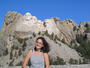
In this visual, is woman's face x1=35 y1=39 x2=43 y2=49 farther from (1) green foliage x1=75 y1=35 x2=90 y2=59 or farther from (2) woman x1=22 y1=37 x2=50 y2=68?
(1) green foliage x1=75 y1=35 x2=90 y2=59

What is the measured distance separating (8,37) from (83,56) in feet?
41.3

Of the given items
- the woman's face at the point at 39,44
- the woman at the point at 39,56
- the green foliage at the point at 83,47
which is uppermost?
the green foliage at the point at 83,47

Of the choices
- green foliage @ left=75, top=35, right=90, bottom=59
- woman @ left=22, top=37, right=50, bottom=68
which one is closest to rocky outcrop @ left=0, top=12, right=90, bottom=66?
green foliage @ left=75, top=35, right=90, bottom=59

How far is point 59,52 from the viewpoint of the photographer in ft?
149

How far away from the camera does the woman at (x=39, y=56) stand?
5672 millimetres

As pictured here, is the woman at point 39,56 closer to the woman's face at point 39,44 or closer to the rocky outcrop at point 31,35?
the woman's face at point 39,44

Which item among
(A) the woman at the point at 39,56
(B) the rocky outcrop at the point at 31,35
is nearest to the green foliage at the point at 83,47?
(B) the rocky outcrop at the point at 31,35

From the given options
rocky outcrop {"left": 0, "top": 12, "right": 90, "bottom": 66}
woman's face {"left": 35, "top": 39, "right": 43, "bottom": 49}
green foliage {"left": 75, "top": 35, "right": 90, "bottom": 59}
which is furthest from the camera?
green foliage {"left": 75, "top": 35, "right": 90, "bottom": 59}

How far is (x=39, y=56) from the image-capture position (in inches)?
227

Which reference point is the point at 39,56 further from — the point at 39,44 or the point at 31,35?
the point at 31,35

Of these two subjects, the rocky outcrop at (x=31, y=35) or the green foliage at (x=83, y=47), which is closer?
the rocky outcrop at (x=31, y=35)

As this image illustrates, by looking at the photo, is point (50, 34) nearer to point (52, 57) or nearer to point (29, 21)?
point (29, 21)

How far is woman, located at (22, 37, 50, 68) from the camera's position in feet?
18.6

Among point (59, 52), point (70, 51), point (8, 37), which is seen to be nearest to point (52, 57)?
point (59, 52)
